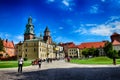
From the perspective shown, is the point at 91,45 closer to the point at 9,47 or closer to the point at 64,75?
the point at 9,47

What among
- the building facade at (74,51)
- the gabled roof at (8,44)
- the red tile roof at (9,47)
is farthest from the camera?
the building facade at (74,51)

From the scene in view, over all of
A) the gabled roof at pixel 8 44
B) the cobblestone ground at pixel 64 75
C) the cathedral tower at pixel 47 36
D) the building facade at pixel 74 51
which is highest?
the cathedral tower at pixel 47 36

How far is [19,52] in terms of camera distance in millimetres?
130500

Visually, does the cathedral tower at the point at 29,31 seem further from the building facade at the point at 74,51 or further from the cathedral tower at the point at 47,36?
the building facade at the point at 74,51

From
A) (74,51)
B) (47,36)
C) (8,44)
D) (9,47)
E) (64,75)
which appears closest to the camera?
(64,75)

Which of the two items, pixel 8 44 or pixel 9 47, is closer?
pixel 9 47

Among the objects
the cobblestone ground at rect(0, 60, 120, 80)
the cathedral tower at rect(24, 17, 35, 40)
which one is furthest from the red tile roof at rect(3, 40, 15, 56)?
the cobblestone ground at rect(0, 60, 120, 80)

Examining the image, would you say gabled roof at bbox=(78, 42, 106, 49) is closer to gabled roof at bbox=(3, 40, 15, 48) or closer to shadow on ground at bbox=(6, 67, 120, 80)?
gabled roof at bbox=(3, 40, 15, 48)

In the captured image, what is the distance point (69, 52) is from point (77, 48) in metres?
8.43

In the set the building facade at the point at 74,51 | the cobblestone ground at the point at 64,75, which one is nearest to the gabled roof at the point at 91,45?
the building facade at the point at 74,51

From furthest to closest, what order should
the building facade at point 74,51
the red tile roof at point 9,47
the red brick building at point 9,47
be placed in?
the building facade at point 74,51 < the red tile roof at point 9,47 < the red brick building at point 9,47

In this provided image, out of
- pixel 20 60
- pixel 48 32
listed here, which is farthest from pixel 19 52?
pixel 20 60

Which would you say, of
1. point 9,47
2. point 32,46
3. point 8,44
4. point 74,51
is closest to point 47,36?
point 32,46

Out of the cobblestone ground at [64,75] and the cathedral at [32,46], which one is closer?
the cobblestone ground at [64,75]
